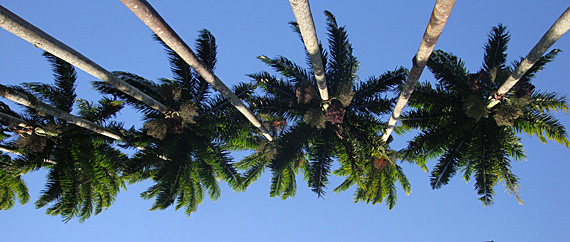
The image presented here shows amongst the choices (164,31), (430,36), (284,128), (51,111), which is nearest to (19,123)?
(51,111)

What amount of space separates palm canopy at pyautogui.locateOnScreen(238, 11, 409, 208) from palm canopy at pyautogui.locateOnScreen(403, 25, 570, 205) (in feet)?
3.14

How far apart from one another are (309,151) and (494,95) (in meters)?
4.89

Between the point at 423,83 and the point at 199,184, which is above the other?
the point at 423,83

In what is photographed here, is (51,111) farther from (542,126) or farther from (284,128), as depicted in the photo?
(542,126)

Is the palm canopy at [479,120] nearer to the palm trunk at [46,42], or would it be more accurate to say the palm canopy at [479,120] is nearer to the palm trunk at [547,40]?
the palm trunk at [547,40]

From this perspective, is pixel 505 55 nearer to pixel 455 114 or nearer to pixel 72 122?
pixel 455 114

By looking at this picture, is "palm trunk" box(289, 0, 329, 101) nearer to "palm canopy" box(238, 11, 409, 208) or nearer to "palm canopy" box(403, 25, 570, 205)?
"palm canopy" box(238, 11, 409, 208)

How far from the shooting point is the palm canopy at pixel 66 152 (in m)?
9.21

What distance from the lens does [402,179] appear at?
43.8 feet

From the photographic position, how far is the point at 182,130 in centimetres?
1020

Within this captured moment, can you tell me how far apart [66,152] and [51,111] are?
168 centimetres

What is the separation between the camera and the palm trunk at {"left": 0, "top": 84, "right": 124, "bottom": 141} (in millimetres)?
7781

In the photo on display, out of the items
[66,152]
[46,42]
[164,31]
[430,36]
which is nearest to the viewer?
[46,42]

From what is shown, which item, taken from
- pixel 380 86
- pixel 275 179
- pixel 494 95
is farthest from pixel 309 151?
pixel 494 95
